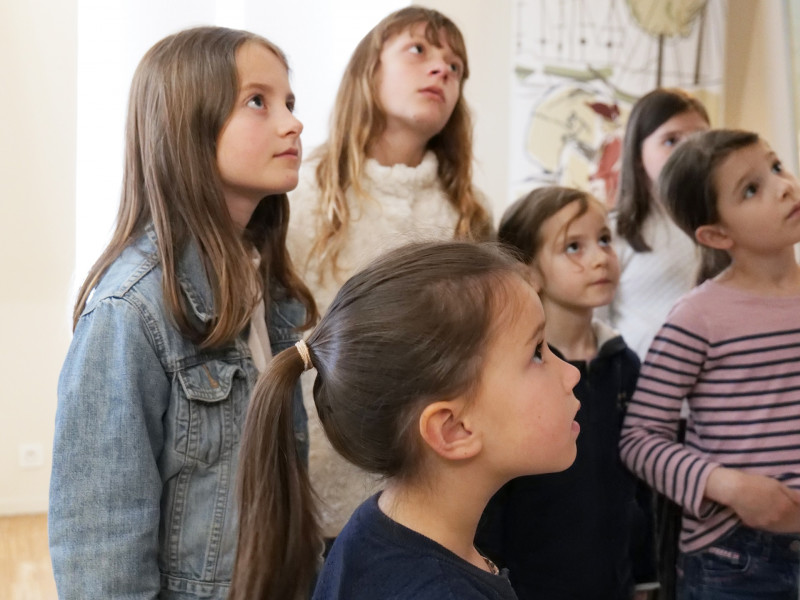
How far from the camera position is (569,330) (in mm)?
1704

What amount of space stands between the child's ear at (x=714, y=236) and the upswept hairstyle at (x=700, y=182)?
0.02 metres

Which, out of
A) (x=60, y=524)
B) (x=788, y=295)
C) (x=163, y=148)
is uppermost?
(x=163, y=148)

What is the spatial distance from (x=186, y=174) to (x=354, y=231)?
1.75ft

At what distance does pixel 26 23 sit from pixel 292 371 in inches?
103

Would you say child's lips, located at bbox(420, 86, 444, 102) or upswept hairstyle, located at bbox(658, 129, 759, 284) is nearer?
upswept hairstyle, located at bbox(658, 129, 759, 284)

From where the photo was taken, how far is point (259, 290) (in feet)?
4.47

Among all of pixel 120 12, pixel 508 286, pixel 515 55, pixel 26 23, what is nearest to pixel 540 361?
pixel 508 286

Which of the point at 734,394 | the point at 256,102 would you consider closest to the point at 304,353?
the point at 256,102

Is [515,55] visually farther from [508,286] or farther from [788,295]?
[508,286]

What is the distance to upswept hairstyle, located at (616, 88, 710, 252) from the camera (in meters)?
2.11

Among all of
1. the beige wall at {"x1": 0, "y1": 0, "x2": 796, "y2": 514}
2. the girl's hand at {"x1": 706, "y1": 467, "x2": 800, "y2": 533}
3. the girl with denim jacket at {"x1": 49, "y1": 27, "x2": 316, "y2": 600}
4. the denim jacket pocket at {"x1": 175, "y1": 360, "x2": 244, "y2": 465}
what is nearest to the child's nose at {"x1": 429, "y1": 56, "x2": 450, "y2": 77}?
the girl with denim jacket at {"x1": 49, "y1": 27, "x2": 316, "y2": 600}

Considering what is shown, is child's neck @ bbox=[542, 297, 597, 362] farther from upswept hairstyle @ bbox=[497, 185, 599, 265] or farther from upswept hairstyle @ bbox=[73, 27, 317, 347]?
upswept hairstyle @ bbox=[73, 27, 317, 347]

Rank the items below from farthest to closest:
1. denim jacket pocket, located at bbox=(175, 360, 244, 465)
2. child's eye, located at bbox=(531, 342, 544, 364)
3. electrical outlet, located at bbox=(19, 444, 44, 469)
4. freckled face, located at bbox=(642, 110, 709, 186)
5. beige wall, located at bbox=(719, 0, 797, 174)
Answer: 1. electrical outlet, located at bbox=(19, 444, 44, 469)
2. freckled face, located at bbox=(642, 110, 709, 186)
3. beige wall, located at bbox=(719, 0, 797, 174)
4. denim jacket pocket, located at bbox=(175, 360, 244, 465)
5. child's eye, located at bbox=(531, 342, 544, 364)

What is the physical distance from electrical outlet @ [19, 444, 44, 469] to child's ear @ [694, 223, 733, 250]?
2.74 m
